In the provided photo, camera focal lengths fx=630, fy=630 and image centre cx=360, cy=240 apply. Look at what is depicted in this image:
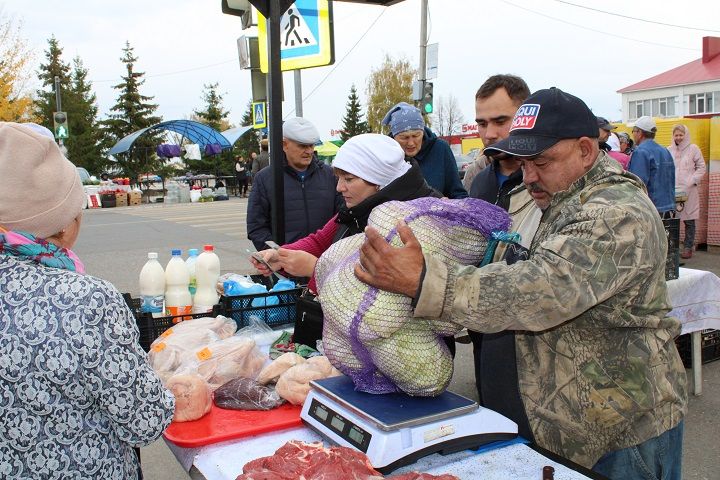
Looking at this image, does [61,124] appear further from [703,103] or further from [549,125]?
[703,103]

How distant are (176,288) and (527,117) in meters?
2.21

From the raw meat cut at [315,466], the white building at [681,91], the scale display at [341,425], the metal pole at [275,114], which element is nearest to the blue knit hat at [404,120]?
the metal pole at [275,114]

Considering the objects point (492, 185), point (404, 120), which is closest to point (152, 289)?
point (492, 185)

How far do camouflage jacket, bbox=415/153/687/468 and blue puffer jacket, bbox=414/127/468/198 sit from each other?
3.25 metres

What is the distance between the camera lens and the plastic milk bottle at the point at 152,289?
3.27 m

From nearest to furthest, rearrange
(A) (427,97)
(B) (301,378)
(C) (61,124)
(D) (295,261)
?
(B) (301,378) < (D) (295,261) < (A) (427,97) < (C) (61,124)

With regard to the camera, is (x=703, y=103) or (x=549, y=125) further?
(x=703, y=103)

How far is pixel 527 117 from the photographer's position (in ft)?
6.05

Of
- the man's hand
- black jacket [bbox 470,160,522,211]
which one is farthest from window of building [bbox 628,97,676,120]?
the man's hand

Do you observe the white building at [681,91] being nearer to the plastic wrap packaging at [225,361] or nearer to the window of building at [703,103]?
the window of building at [703,103]

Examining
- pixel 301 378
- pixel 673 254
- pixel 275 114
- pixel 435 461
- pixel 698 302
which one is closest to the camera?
pixel 435 461

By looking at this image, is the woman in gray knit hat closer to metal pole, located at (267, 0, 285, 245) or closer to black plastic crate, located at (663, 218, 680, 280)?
metal pole, located at (267, 0, 285, 245)

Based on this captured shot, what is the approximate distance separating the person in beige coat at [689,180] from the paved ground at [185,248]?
1.26ft

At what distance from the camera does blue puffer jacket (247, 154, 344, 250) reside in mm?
4773
